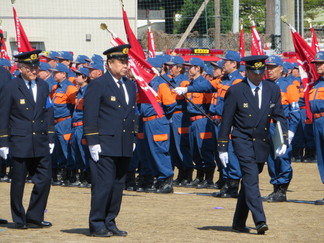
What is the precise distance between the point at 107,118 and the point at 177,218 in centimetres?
217

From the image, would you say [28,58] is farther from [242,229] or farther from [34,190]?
[242,229]

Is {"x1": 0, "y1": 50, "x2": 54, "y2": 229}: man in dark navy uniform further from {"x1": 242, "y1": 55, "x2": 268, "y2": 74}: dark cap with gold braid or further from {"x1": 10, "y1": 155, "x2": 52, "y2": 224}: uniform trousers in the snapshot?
{"x1": 242, "y1": 55, "x2": 268, "y2": 74}: dark cap with gold braid

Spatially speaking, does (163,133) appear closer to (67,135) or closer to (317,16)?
(67,135)

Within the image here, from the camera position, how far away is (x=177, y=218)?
11727 mm

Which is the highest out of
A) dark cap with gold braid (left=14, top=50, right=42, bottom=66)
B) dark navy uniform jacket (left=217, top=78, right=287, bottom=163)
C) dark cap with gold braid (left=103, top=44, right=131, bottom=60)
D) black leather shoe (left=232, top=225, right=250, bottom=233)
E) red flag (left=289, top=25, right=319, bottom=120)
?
dark cap with gold braid (left=103, top=44, right=131, bottom=60)

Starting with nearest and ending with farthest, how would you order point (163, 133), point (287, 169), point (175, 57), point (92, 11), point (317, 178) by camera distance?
1. point (287, 169)
2. point (163, 133)
3. point (175, 57)
4. point (317, 178)
5. point (92, 11)

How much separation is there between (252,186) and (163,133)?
15.5 ft

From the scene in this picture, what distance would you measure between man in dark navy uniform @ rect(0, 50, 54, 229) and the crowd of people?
13 millimetres

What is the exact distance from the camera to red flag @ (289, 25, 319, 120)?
14.0 m

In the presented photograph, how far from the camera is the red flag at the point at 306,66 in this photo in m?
14.0

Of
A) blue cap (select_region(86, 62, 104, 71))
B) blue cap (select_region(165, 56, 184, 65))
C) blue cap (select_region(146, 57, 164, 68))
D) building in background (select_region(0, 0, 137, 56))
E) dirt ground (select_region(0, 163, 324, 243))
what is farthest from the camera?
building in background (select_region(0, 0, 137, 56))

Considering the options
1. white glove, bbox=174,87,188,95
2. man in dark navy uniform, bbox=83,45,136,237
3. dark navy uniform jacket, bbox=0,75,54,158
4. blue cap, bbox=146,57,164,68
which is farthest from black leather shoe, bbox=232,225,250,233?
blue cap, bbox=146,57,164,68

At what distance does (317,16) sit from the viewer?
55.0 m

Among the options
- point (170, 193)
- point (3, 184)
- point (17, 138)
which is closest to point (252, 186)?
point (17, 138)
